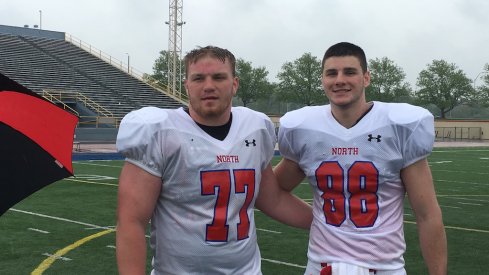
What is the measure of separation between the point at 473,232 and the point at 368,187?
6084 millimetres

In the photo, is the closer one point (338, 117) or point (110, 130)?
point (338, 117)

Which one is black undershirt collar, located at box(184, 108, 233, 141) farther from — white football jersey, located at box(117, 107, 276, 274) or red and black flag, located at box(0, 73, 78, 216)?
red and black flag, located at box(0, 73, 78, 216)

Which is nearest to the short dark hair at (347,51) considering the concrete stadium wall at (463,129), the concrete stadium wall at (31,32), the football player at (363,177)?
the football player at (363,177)

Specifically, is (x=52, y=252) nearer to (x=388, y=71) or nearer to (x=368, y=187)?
(x=368, y=187)

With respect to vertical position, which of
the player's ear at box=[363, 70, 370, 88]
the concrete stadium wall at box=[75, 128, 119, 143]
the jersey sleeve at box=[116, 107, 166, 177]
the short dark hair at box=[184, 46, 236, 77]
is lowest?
the concrete stadium wall at box=[75, 128, 119, 143]

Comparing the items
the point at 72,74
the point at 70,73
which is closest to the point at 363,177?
the point at 72,74

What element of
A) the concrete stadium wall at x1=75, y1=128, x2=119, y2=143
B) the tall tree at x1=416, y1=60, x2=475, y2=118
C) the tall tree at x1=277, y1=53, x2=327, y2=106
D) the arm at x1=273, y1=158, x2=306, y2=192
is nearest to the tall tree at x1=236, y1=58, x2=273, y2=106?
the tall tree at x1=277, y1=53, x2=327, y2=106

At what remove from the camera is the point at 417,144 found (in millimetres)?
3018

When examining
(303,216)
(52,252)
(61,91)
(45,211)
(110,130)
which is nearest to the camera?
(303,216)

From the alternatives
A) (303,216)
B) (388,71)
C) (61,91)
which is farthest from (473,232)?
(388,71)

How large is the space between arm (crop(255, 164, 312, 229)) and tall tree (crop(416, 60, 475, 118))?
6319cm

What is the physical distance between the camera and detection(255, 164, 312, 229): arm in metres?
3.23

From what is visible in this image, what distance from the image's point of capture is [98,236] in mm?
7953

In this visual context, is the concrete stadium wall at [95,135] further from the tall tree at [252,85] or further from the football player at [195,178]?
the tall tree at [252,85]
